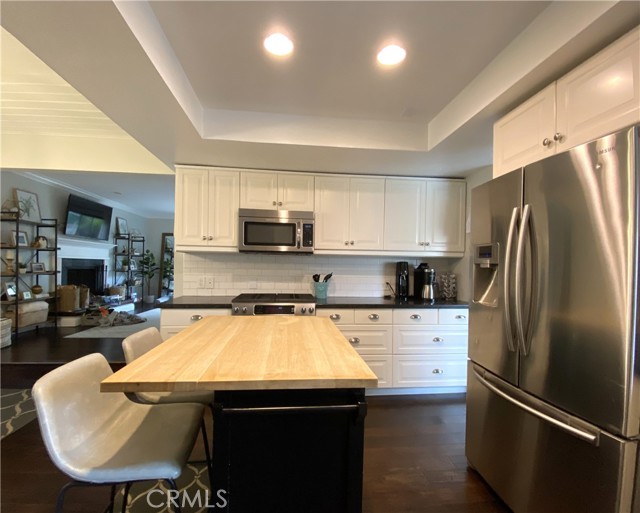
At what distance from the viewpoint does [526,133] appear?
1.59 m

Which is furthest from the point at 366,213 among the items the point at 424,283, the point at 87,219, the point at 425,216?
the point at 87,219

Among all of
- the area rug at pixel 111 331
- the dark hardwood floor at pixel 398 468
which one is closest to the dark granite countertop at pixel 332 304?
the dark hardwood floor at pixel 398 468

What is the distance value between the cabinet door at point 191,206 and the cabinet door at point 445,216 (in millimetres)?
2314

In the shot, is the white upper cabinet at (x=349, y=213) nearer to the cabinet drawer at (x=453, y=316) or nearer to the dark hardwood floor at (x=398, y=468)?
the cabinet drawer at (x=453, y=316)

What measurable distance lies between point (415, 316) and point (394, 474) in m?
1.37

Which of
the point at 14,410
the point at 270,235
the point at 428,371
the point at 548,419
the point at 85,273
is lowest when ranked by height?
the point at 14,410

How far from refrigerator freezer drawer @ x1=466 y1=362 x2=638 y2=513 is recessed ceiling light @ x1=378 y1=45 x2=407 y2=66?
186 centimetres

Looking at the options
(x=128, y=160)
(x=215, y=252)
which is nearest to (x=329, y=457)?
(x=215, y=252)

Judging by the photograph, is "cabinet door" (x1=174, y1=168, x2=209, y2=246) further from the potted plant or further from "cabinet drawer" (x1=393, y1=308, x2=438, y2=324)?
the potted plant

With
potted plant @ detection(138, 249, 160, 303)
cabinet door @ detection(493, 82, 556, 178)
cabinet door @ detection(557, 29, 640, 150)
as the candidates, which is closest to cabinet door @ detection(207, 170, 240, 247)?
cabinet door @ detection(493, 82, 556, 178)

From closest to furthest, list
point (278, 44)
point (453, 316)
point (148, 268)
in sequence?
point (278, 44) < point (453, 316) < point (148, 268)

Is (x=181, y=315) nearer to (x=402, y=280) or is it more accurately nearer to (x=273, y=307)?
(x=273, y=307)

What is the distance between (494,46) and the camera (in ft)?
5.10

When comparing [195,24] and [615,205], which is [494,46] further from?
[195,24]
